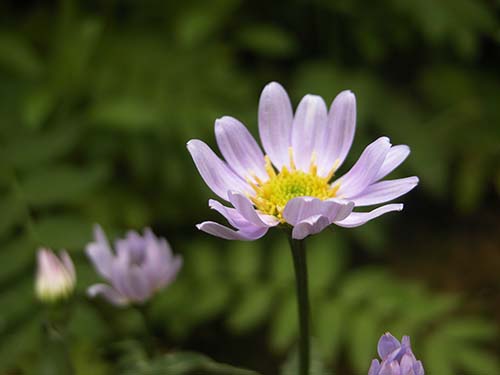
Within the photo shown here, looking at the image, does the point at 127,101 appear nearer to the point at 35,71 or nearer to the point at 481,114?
the point at 35,71

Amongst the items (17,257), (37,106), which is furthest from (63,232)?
(37,106)

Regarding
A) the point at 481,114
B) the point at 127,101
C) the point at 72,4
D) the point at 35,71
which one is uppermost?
the point at 72,4

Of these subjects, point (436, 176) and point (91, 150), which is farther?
point (436, 176)

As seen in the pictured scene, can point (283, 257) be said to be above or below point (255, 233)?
below

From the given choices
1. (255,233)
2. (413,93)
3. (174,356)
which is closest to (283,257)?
(174,356)

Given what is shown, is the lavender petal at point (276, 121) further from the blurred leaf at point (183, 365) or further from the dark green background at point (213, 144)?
the dark green background at point (213, 144)

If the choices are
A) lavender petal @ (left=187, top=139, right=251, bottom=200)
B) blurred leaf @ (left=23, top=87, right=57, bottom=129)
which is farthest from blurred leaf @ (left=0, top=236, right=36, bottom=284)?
lavender petal @ (left=187, top=139, right=251, bottom=200)

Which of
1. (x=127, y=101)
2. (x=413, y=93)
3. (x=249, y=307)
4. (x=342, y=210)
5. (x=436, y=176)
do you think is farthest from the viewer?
(x=413, y=93)

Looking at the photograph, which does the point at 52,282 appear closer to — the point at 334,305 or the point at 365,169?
the point at 365,169
